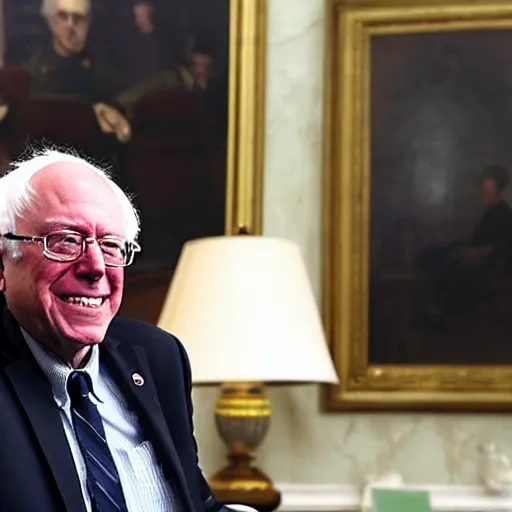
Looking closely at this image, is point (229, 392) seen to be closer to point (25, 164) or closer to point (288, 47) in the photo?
point (288, 47)

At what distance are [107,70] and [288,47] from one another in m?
0.55

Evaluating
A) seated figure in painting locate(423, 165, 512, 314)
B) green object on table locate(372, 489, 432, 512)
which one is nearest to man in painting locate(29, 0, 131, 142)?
seated figure in painting locate(423, 165, 512, 314)

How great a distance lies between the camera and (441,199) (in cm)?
268

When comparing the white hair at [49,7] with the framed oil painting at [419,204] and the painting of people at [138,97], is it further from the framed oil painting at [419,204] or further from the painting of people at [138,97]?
the framed oil painting at [419,204]

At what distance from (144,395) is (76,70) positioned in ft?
6.13

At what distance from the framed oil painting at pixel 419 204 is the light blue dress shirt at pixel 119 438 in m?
1.57

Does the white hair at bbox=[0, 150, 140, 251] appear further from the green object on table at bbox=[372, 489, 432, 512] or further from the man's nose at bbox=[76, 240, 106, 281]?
the green object on table at bbox=[372, 489, 432, 512]

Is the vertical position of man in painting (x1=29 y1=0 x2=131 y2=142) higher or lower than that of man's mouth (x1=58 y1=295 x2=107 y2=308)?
higher

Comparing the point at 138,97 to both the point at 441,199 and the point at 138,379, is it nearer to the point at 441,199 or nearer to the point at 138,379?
the point at 441,199

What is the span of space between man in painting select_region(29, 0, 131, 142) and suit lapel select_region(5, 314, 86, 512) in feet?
5.96

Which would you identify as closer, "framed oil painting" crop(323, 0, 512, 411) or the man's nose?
the man's nose

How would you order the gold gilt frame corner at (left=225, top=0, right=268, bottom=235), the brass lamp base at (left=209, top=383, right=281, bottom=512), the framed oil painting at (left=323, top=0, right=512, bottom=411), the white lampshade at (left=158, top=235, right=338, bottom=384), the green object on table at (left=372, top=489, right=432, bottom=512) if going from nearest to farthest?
the green object on table at (left=372, top=489, right=432, bottom=512) < the white lampshade at (left=158, top=235, right=338, bottom=384) < the brass lamp base at (left=209, top=383, right=281, bottom=512) < the framed oil painting at (left=323, top=0, right=512, bottom=411) < the gold gilt frame corner at (left=225, top=0, right=268, bottom=235)

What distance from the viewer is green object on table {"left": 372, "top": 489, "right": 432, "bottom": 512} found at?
192 centimetres

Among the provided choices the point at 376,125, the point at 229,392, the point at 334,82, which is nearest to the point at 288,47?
the point at 334,82
